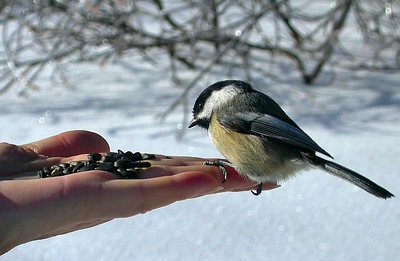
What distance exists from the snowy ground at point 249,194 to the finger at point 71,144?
0.28 meters

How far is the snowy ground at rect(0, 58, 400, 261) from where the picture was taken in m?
2.44

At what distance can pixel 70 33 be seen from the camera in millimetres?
3918

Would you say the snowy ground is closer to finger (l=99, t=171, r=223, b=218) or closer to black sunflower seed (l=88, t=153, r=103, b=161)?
black sunflower seed (l=88, t=153, r=103, b=161)

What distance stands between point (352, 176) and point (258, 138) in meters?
0.35

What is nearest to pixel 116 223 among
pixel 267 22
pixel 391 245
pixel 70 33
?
pixel 391 245

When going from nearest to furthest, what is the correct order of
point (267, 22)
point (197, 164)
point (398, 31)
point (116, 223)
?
point (197, 164), point (116, 223), point (398, 31), point (267, 22)

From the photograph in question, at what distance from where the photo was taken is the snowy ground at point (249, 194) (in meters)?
2.44

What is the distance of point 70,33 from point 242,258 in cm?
200

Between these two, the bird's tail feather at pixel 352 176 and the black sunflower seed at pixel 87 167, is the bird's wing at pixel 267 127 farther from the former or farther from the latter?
the black sunflower seed at pixel 87 167

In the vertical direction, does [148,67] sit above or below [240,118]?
below

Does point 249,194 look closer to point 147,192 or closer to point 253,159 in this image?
point 253,159

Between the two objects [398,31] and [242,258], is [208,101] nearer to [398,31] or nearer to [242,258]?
[242,258]

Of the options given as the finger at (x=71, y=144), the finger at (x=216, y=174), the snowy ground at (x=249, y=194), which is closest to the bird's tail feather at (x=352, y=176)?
the finger at (x=216, y=174)

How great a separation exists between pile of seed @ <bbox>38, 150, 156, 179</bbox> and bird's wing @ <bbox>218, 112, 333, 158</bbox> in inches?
12.5
